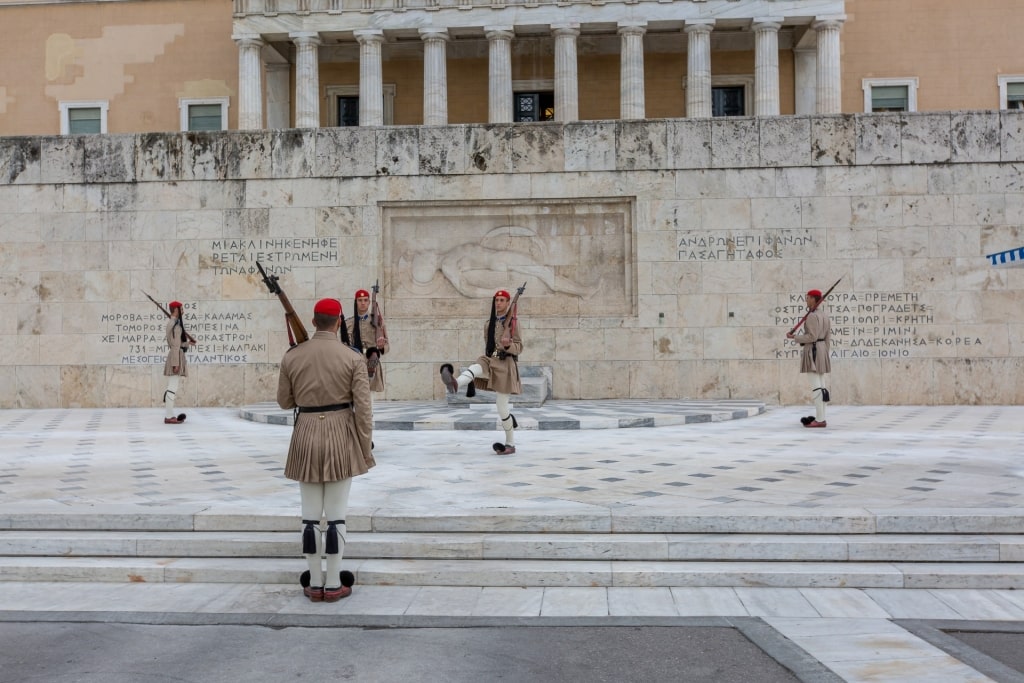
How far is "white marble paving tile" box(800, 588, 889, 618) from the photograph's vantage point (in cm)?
567

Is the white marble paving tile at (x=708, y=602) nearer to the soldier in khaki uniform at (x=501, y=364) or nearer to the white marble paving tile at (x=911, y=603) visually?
the white marble paving tile at (x=911, y=603)

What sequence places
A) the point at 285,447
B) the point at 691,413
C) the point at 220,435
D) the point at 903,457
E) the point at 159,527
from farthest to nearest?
the point at 691,413 < the point at 220,435 < the point at 285,447 < the point at 903,457 < the point at 159,527

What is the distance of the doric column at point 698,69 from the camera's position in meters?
36.6

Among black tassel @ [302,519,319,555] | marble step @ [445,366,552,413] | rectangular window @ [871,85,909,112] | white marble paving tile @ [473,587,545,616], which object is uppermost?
rectangular window @ [871,85,909,112]

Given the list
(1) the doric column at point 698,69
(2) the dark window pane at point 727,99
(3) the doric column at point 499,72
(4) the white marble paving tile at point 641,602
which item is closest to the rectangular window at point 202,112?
(3) the doric column at point 499,72

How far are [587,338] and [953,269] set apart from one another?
7.43 meters

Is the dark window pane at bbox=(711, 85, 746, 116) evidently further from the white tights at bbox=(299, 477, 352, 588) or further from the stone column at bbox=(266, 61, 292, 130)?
the white tights at bbox=(299, 477, 352, 588)

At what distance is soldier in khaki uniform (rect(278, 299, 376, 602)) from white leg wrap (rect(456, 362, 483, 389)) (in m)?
3.98

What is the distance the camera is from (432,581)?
6.38m

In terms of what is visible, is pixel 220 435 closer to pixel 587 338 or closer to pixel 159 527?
pixel 159 527

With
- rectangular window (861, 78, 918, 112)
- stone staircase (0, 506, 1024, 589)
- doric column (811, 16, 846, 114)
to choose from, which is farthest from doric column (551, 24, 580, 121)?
stone staircase (0, 506, 1024, 589)

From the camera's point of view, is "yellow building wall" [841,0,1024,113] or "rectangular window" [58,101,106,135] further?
"rectangular window" [58,101,106,135]

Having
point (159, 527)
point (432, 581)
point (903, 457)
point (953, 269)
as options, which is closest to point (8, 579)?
point (159, 527)

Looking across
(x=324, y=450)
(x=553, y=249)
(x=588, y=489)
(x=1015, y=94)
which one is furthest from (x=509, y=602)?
(x=1015, y=94)
